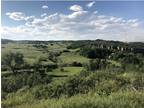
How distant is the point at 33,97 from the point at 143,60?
7.56ft

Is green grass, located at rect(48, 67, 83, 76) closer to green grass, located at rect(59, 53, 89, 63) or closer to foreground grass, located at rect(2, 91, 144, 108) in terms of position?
green grass, located at rect(59, 53, 89, 63)

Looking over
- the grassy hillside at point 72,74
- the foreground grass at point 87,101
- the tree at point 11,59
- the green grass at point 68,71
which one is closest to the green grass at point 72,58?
the grassy hillside at point 72,74

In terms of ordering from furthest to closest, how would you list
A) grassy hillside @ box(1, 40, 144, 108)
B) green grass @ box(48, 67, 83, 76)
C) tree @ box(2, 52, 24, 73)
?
green grass @ box(48, 67, 83, 76)
tree @ box(2, 52, 24, 73)
grassy hillside @ box(1, 40, 144, 108)

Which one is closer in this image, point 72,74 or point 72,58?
point 72,74

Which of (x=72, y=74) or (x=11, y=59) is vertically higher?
(x=11, y=59)

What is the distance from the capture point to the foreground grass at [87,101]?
3.58 m

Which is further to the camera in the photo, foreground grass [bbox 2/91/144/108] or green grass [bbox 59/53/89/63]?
green grass [bbox 59/53/89/63]

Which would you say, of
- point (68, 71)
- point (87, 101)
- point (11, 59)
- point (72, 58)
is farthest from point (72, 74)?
point (87, 101)

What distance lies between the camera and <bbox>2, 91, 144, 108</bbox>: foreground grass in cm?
358

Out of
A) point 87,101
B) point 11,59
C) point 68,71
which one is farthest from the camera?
point 68,71

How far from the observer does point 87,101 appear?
362 cm

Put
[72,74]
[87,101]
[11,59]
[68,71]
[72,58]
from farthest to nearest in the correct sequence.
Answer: [72,58] → [68,71] → [72,74] → [11,59] → [87,101]

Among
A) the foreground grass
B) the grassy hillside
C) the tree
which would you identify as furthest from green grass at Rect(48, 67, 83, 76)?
the foreground grass

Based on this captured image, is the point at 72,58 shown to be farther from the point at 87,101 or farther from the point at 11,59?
the point at 87,101
